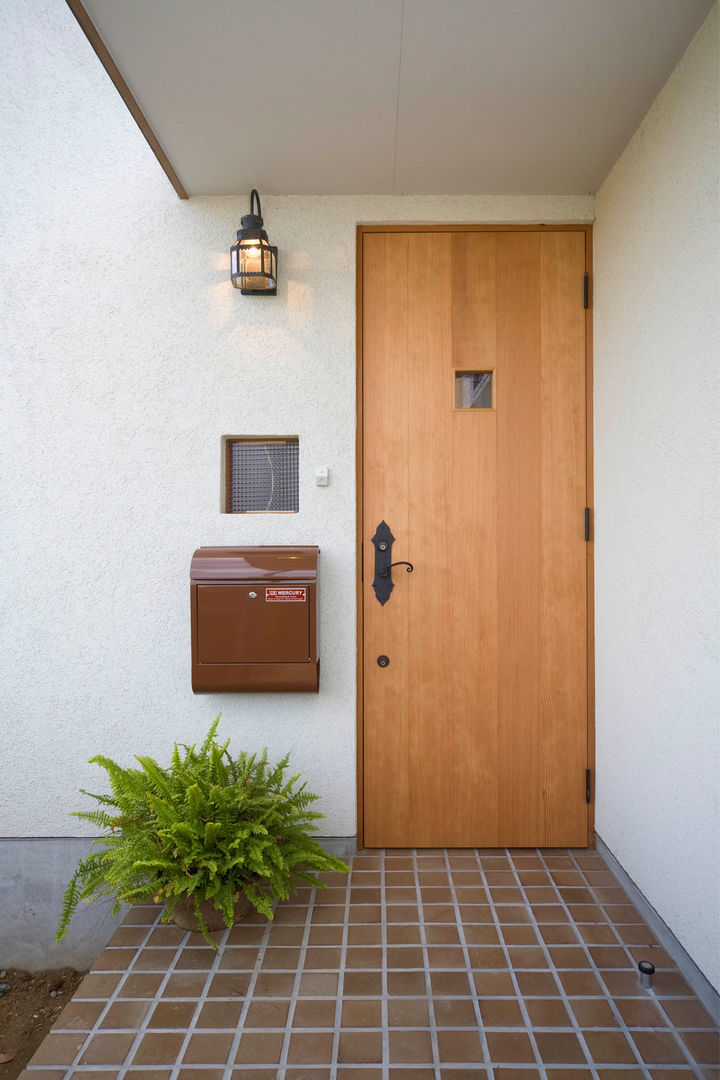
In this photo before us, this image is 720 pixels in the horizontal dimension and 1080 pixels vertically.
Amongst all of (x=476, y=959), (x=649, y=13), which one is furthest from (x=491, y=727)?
(x=649, y=13)

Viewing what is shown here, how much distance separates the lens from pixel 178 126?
2.34m

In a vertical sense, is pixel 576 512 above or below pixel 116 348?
below

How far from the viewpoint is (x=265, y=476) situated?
111 inches

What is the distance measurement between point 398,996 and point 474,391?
2.27m

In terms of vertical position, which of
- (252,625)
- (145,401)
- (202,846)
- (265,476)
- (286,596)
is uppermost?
(145,401)

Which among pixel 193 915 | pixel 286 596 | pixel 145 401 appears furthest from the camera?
pixel 145 401

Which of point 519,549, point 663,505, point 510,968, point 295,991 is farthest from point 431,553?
point 295,991

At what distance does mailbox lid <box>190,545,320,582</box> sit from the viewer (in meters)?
2.60

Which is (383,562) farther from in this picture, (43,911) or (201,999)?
(43,911)

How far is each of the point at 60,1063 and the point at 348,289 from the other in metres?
2.84

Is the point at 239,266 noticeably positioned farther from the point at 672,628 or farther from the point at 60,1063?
the point at 60,1063

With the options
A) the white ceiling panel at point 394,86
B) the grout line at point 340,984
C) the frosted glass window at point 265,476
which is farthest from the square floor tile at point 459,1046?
the white ceiling panel at point 394,86

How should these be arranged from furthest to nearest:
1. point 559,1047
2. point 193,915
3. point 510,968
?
point 193,915, point 510,968, point 559,1047

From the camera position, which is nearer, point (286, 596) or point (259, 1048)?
point (259, 1048)
